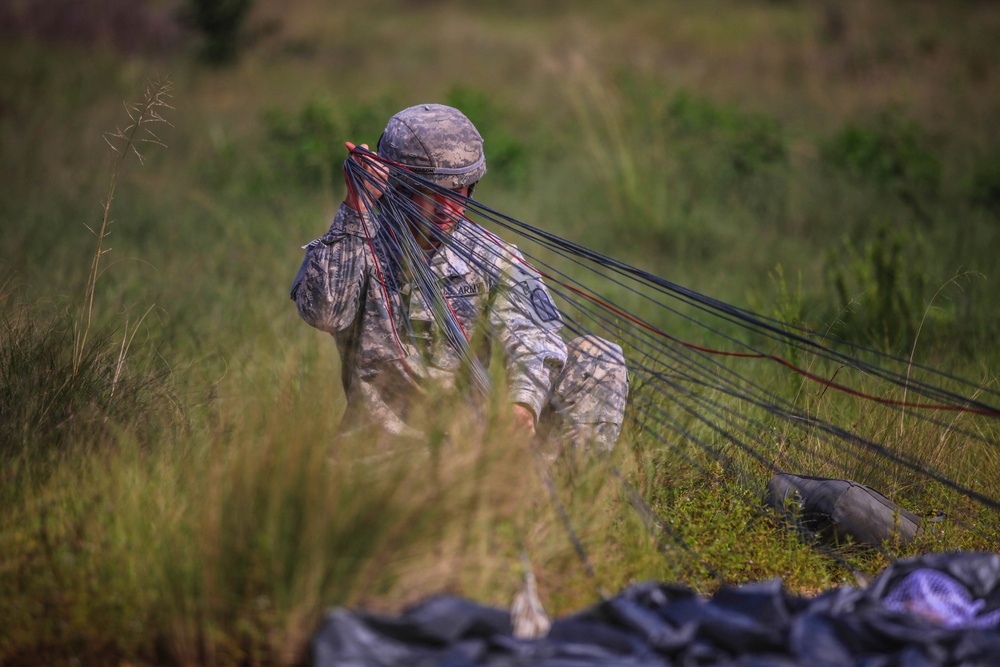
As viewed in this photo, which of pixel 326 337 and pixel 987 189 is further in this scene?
pixel 987 189

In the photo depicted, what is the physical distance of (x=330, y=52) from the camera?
613 inches

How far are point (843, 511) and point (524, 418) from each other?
45.2 inches

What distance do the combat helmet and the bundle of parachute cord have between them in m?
0.08

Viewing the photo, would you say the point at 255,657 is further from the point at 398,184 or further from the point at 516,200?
the point at 516,200

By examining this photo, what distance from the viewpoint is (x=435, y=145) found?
3297 mm

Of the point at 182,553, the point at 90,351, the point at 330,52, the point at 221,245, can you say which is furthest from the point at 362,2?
the point at 182,553

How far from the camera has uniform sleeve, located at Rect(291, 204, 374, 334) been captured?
325 cm

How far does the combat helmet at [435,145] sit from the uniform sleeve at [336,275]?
275 millimetres

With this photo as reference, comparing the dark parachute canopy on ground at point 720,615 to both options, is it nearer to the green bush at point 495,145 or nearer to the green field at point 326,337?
the green field at point 326,337

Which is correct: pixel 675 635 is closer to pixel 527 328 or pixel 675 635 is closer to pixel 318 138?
pixel 527 328

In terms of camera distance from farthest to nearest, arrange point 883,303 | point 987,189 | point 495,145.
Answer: point 495,145 < point 987,189 < point 883,303

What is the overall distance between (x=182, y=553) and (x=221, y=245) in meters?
4.71

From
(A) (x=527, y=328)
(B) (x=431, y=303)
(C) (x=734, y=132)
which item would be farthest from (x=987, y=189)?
(B) (x=431, y=303)

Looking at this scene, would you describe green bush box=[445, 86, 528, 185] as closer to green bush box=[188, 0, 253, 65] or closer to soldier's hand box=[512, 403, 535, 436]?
green bush box=[188, 0, 253, 65]
